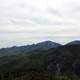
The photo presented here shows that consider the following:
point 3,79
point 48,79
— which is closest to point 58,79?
point 48,79

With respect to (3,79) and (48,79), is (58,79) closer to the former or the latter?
(48,79)

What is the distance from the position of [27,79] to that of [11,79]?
932 centimetres

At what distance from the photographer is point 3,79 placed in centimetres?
13475

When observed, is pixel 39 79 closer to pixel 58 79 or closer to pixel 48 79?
pixel 48 79

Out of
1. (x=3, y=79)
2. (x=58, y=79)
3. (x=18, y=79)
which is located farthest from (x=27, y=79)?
(x=58, y=79)

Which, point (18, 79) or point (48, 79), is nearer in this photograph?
point (18, 79)

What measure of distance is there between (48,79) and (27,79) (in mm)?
14188

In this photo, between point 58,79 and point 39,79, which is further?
point 58,79

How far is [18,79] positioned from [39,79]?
11702 mm

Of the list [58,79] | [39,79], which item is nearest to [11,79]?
[39,79]

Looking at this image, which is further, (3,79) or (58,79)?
(58,79)

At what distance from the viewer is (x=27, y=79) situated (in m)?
132

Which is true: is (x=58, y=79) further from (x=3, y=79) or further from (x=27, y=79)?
(x=3, y=79)

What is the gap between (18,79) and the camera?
13175 centimetres
